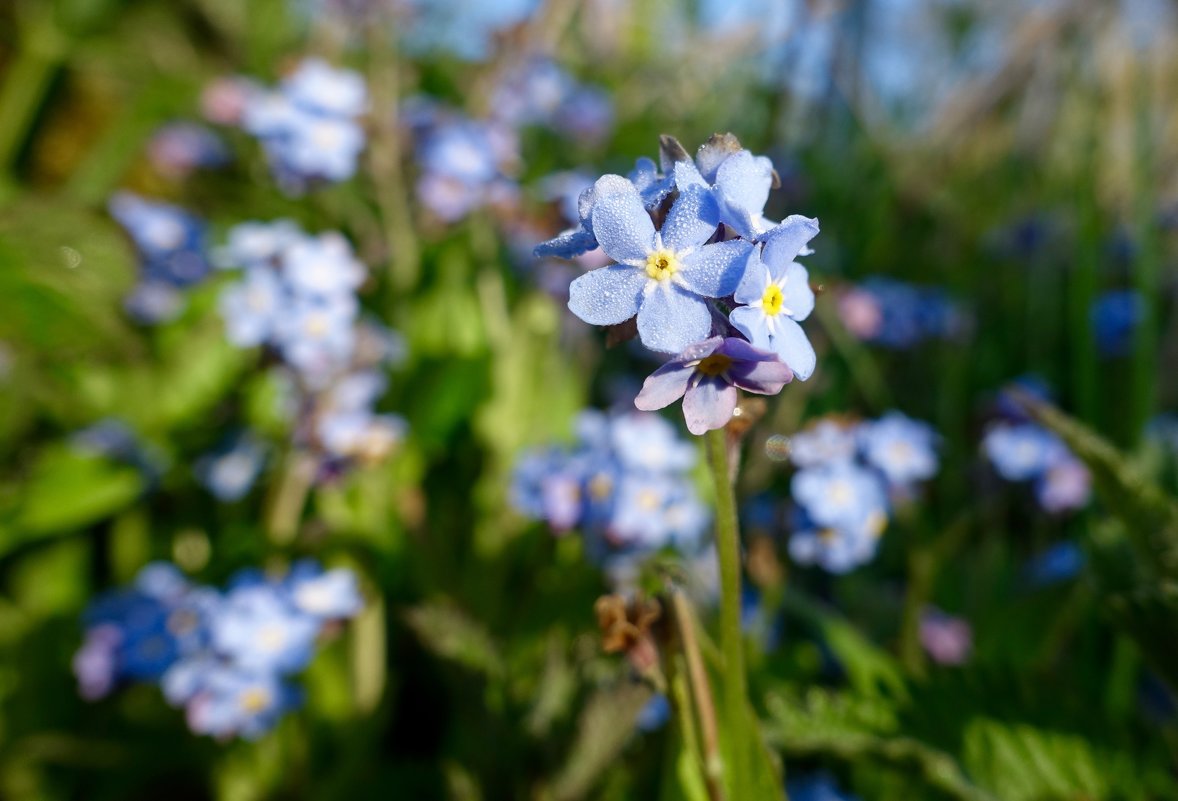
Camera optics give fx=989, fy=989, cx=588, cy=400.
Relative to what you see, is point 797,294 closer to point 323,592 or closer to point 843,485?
point 843,485

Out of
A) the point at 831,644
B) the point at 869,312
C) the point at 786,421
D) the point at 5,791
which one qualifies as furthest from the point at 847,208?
the point at 5,791

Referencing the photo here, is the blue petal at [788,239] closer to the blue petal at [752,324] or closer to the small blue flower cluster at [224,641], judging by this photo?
the blue petal at [752,324]

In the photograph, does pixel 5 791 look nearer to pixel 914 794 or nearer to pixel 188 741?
pixel 188 741

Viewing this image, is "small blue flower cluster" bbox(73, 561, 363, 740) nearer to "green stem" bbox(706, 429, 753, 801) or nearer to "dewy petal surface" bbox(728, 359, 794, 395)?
"green stem" bbox(706, 429, 753, 801)

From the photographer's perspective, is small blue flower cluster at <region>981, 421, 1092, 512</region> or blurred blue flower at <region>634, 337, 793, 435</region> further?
small blue flower cluster at <region>981, 421, 1092, 512</region>

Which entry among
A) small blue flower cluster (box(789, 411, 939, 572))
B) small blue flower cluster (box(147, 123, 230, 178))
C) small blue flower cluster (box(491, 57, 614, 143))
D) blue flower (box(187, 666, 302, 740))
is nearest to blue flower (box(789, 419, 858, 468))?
small blue flower cluster (box(789, 411, 939, 572))

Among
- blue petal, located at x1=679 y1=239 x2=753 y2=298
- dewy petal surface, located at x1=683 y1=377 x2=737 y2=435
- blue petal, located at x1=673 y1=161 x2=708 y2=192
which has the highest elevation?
blue petal, located at x1=673 y1=161 x2=708 y2=192
